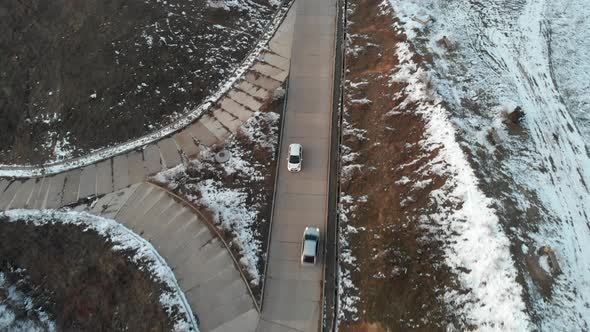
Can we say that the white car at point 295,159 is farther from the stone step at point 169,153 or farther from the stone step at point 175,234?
the stone step at point 169,153

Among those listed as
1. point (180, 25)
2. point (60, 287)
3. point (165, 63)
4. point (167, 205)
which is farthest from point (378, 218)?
point (180, 25)

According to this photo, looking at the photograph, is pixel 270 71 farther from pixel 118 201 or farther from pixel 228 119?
pixel 118 201

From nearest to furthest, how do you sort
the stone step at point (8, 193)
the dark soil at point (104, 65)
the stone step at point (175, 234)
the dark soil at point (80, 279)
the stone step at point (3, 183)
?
the dark soil at point (80, 279) < the stone step at point (175, 234) < the stone step at point (8, 193) < the stone step at point (3, 183) < the dark soil at point (104, 65)

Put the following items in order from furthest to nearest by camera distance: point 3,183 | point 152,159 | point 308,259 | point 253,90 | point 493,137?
point 253,90, point 3,183, point 152,159, point 493,137, point 308,259

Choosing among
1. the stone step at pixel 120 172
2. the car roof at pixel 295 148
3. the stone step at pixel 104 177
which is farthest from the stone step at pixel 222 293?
the stone step at pixel 104 177

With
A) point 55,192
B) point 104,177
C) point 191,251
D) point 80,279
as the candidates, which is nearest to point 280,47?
point 104,177
